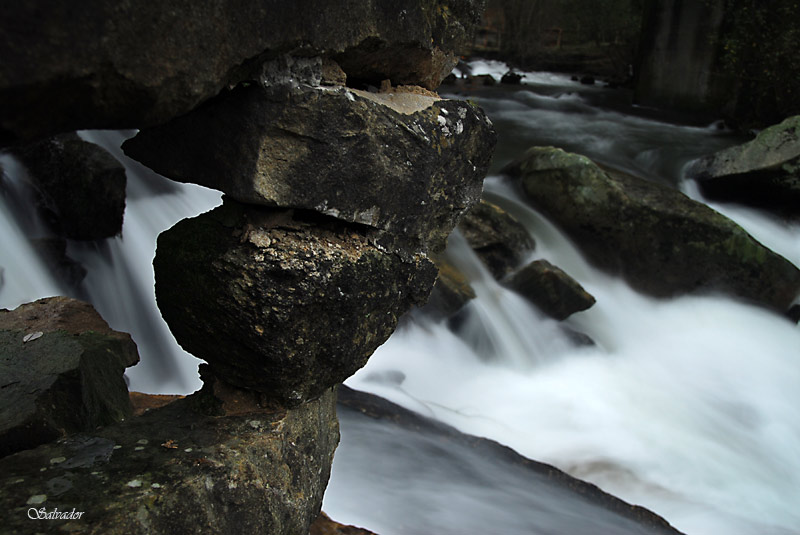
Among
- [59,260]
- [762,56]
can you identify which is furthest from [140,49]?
[762,56]

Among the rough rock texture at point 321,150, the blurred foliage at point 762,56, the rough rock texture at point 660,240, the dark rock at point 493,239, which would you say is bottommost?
the rough rock texture at point 321,150

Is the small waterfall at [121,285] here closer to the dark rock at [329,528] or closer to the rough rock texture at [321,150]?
the dark rock at [329,528]

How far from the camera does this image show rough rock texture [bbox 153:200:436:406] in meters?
1.87

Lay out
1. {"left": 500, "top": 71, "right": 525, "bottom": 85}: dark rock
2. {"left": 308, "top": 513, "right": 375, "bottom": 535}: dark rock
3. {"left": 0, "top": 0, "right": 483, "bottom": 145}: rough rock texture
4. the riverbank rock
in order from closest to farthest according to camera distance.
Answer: {"left": 0, "top": 0, "right": 483, "bottom": 145}: rough rock texture
{"left": 308, "top": 513, "right": 375, "bottom": 535}: dark rock
the riverbank rock
{"left": 500, "top": 71, "right": 525, "bottom": 85}: dark rock

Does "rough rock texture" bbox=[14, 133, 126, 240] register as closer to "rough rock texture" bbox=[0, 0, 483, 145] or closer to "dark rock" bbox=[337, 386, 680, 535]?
"dark rock" bbox=[337, 386, 680, 535]

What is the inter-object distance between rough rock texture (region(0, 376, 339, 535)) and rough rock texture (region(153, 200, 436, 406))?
15cm

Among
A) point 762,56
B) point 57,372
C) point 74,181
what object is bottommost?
point 57,372

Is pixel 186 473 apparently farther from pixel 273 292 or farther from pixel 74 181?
pixel 74 181

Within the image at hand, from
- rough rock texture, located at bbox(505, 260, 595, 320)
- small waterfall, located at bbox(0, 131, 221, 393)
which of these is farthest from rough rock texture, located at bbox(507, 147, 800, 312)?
small waterfall, located at bbox(0, 131, 221, 393)

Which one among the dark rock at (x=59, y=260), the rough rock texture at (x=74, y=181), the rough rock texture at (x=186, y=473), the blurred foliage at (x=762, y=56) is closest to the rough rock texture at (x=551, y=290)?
the rough rock texture at (x=74, y=181)

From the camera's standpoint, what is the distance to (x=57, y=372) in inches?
95.7

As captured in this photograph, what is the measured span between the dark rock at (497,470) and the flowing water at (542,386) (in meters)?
0.02

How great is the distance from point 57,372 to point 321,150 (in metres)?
1.42

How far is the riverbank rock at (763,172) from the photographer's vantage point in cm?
801
